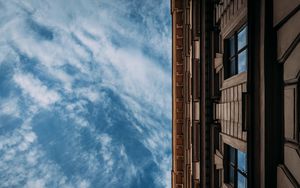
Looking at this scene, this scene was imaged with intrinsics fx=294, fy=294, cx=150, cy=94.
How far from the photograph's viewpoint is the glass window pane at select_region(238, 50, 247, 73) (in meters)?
14.0

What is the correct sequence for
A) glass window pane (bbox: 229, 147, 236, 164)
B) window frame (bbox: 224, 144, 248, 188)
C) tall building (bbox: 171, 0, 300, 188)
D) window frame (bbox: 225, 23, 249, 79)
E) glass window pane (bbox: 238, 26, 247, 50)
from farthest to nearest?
glass window pane (bbox: 229, 147, 236, 164), window frame (bbox: 224, 144, 248, 188), window frame (bbox: 225, 23, 249, 79), glass window pane (bbox: 238, 26, 247, 50), tall building (bbox: 171, 0, 300, 188)

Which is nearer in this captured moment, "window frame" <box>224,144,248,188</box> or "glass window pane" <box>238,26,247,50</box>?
"glass window pane" <box>238,26,247,50</box>

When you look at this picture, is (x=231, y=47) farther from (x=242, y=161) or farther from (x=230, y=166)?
(x=230, y=166)

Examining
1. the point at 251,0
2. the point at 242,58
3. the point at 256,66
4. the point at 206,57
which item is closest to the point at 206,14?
the point at 206,57

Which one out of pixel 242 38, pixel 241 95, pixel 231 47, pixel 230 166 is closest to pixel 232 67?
pixel 231 47

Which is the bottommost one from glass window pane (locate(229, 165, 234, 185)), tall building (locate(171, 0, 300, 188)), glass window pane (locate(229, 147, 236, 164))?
glass window pane (locate(229, 165, 234, 185))

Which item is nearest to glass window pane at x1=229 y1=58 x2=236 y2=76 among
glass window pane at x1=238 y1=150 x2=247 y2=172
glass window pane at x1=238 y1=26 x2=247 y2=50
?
glass window pane at x1=238 y1=26 x2=247 y2=50

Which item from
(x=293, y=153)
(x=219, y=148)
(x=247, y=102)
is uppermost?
(x=247, y=102)

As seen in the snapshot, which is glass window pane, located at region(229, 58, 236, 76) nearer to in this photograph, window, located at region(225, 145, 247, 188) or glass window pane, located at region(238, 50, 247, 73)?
glass window pane, located at region(238, 50, 247, 73)

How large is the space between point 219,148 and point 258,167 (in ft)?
22.7

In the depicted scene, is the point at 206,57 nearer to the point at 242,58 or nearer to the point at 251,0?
the point at 242,58

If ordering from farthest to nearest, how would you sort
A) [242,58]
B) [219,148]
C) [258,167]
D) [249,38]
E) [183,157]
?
[183,157]
[219,148]
[242,58]
[249,38]
[258,167]

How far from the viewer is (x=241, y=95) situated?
1380 cm

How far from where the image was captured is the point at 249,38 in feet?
39.9
